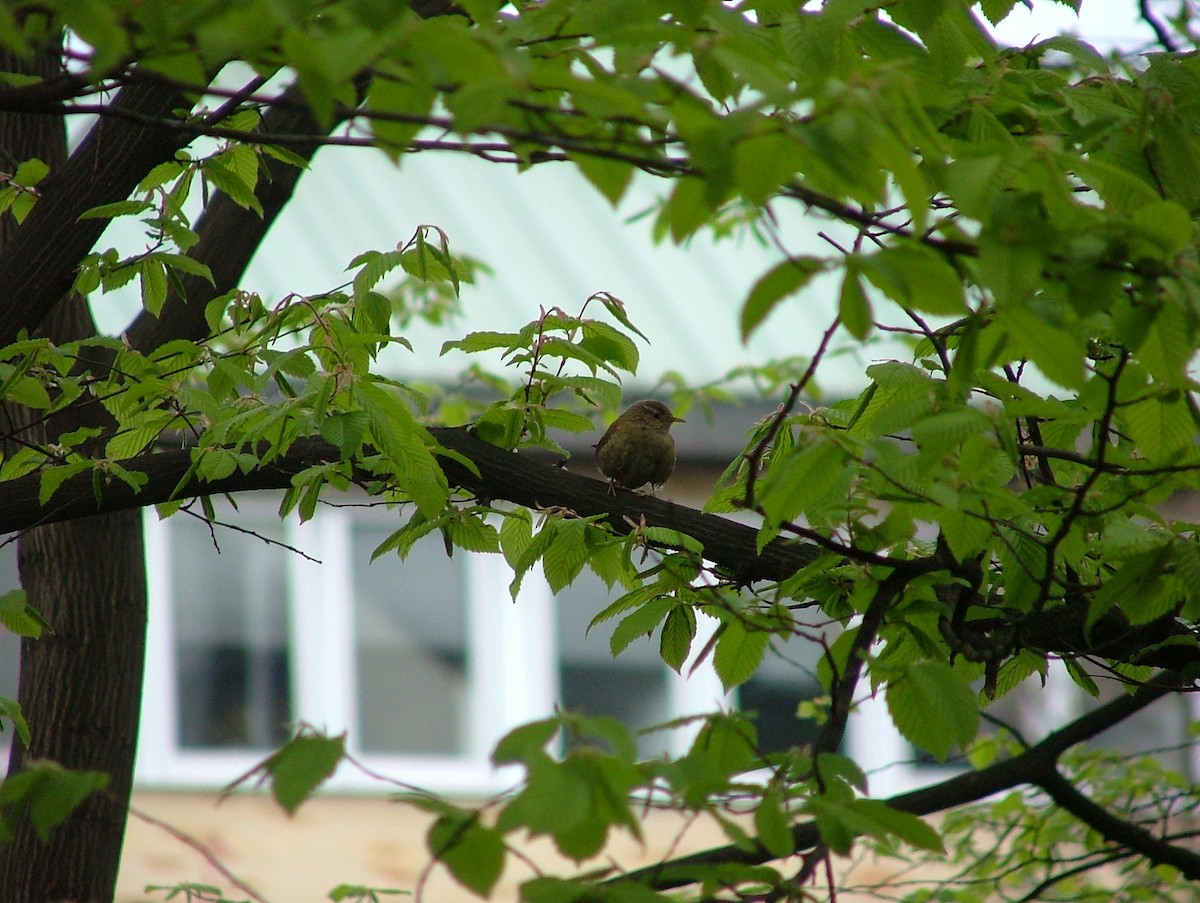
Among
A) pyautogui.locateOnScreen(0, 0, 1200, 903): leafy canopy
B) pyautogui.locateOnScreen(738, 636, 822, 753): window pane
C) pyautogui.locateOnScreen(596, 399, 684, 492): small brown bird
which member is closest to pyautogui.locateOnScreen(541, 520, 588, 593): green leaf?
pyautogui.locateOnScreen(0, 0, 1200, 903): leafy canopy

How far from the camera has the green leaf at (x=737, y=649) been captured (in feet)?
7.98

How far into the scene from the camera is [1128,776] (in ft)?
15.1

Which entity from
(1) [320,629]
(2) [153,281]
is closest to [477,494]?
(2) [153,281]

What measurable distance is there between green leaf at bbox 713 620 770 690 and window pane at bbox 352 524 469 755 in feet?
18.7

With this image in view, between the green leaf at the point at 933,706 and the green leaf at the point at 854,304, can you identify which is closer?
the green leaf at the point at 854,304

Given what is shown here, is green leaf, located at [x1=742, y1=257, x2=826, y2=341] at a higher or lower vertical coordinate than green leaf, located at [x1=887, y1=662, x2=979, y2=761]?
higher

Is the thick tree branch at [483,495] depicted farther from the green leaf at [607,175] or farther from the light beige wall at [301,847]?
the light beige wall at [301,847]

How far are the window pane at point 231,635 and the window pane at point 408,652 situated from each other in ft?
1.56

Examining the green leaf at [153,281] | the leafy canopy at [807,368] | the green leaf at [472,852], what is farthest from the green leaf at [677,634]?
the green leaf at [153,281]

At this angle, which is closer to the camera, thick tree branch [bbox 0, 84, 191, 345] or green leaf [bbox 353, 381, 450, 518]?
green leaf [bbox 353, 381, 450, 518]

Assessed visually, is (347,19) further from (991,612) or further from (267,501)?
(267,501)

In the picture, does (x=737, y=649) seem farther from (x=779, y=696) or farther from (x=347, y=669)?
(x=779, y=696)

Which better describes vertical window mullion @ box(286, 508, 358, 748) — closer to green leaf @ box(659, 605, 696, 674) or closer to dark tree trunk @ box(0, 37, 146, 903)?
dark tree trunk @ box(0, 37, 146, 903)

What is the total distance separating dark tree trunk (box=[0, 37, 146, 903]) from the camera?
3.41m
